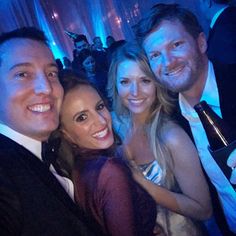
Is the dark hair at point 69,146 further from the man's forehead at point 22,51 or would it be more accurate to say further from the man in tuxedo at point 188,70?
the man in tuxedo at point 188,70

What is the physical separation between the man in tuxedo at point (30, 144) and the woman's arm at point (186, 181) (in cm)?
58

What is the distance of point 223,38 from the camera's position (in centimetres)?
165

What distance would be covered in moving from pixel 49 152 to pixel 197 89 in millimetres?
951

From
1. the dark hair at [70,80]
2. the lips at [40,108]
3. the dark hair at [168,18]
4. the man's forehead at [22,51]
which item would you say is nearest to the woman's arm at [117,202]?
the lips at [40,108]

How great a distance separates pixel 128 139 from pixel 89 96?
50 cm

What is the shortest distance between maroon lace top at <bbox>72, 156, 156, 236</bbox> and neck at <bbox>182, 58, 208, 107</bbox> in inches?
25.9

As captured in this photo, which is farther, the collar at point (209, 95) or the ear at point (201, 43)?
the ear at point (201, 43)

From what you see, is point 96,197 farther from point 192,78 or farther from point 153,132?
point 192,78

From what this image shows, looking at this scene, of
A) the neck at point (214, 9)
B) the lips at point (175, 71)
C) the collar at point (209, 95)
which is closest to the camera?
the collar at point (209, 95)

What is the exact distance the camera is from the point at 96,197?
1134 mm

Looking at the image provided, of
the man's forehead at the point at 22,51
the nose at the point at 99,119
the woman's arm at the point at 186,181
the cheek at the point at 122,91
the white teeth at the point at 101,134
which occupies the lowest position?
the woman's arm at the point at 186,181

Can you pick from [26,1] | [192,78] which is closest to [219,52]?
[192,78]

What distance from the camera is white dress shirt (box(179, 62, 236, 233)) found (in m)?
1.39

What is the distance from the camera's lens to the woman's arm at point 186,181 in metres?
1.41
